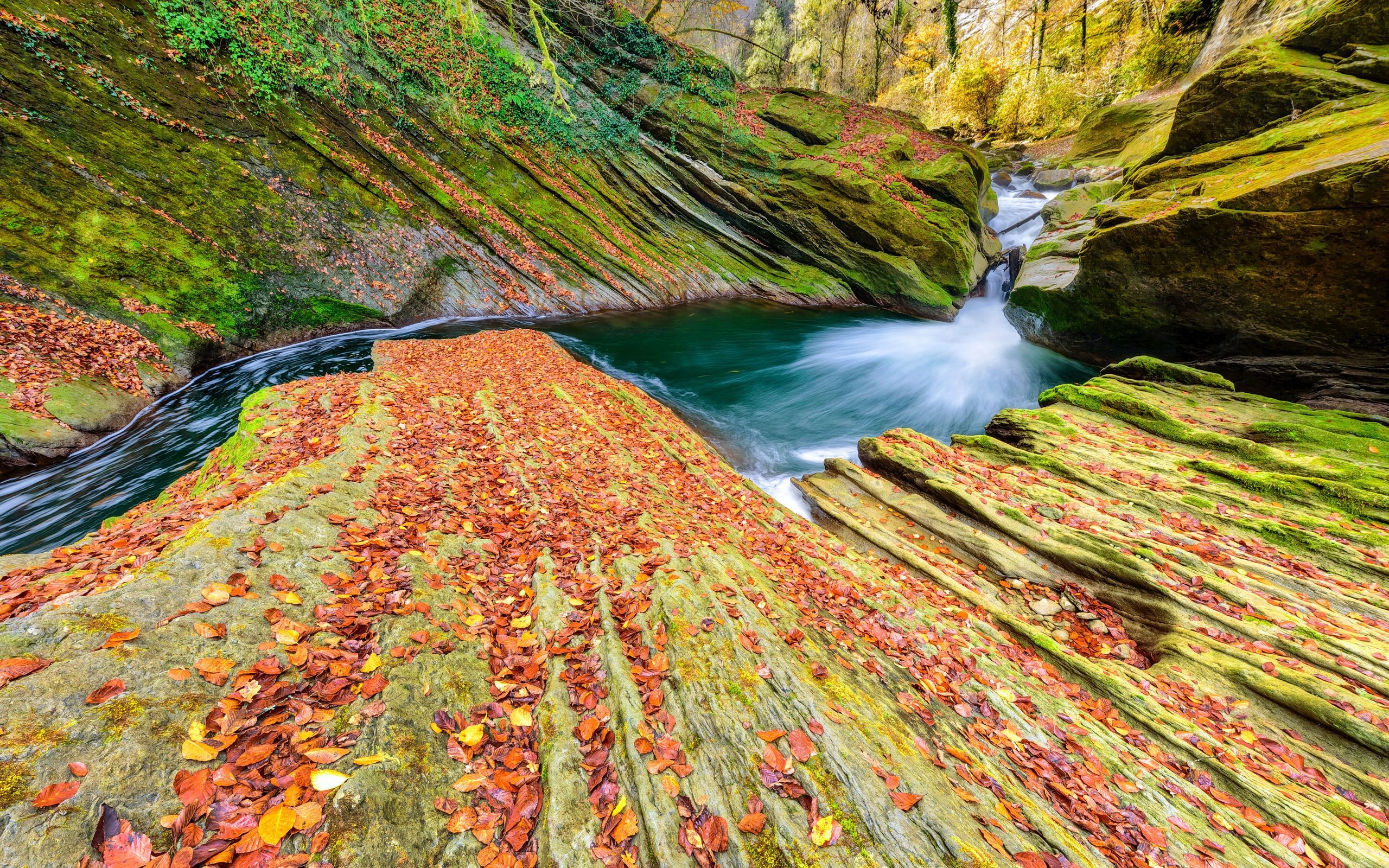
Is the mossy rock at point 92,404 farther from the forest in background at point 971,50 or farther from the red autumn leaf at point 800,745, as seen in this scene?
the forest in background at point 971,50

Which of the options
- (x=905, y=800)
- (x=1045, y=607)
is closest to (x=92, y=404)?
(x=905, y=800)

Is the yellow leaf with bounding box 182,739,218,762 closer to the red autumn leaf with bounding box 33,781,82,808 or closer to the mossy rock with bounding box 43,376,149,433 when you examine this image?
the red autumn leaf with bounding box 33,781,82,808

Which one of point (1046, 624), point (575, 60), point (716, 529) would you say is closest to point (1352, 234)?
point (1046, 624)

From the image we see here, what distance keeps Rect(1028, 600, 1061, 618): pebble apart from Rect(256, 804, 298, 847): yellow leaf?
630cm

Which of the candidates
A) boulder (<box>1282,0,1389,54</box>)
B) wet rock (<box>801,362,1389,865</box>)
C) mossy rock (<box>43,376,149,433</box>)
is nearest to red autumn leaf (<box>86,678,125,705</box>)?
wet rock (<box>801,362,1389,865</box>)

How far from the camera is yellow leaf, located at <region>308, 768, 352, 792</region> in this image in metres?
2.05

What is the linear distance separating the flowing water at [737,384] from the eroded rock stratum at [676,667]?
110 inches

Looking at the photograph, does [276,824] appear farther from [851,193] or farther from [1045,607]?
[851,193]

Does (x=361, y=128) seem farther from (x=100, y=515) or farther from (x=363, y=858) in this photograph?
(x=363, y=858)

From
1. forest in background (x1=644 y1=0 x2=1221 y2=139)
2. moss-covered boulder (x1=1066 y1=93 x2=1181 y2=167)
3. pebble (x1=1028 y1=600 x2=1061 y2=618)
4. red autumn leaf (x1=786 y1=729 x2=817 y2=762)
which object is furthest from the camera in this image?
forest in background (x1=644 y1=0 x2=1221 y2=139)

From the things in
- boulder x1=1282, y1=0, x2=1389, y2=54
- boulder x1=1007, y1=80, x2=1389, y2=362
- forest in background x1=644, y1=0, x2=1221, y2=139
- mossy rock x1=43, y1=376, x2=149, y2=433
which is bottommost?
mossy rock x1=43, y1=376, x2=149, y2=433

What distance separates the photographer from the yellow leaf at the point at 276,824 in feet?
6.03

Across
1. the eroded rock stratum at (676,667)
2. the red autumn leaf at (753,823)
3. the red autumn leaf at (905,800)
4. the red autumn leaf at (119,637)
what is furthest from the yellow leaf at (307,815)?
the red autumn leaf at (905,800)

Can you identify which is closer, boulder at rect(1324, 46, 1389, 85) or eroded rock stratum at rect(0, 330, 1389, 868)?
eroded rock stratum at rect(0, 330, 1389, 868)
